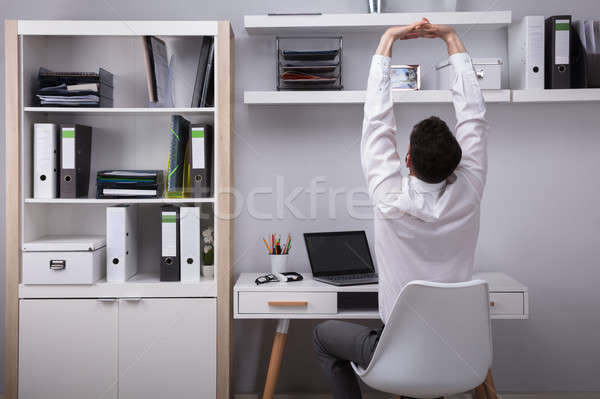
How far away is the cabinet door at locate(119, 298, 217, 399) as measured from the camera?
239 cm

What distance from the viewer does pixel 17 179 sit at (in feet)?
7.81

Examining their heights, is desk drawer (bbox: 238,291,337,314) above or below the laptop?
below

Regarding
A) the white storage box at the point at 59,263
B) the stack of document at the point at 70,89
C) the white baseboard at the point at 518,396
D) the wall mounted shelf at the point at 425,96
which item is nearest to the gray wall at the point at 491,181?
the white baseboard at the point at 518,396

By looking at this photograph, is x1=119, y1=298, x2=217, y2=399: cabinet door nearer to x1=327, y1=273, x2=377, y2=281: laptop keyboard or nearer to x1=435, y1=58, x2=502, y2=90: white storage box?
x1=327, y1=273, x2=377, y2=281: laptop keyboard

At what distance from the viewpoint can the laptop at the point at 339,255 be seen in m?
2.57

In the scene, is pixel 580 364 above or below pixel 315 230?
below

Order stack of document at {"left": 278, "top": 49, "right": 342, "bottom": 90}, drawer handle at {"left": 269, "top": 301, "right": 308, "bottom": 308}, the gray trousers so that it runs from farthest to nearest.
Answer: stack of document at {"left": 278, "top": 49, "right": 342, "bottom": 90}
drawer handle at {"left": 269, "top": 301, "right": 308, "bottom": 308}
the gray trousers

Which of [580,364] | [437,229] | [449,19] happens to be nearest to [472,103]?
[437,229]

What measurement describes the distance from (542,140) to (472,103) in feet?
3.60

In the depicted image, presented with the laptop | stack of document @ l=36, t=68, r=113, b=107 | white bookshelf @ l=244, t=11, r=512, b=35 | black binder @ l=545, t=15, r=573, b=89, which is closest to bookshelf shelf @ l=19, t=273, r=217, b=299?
the laptop

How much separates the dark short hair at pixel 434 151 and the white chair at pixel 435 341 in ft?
1.11

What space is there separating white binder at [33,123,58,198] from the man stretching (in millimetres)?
1469

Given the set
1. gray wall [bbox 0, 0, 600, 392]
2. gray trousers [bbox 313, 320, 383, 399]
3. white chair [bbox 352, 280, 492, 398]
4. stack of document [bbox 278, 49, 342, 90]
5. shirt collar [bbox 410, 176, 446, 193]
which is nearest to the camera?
white chair [bbox 352, 280, 492, 398]

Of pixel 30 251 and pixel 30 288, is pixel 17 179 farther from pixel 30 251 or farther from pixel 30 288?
pixel 30 288
